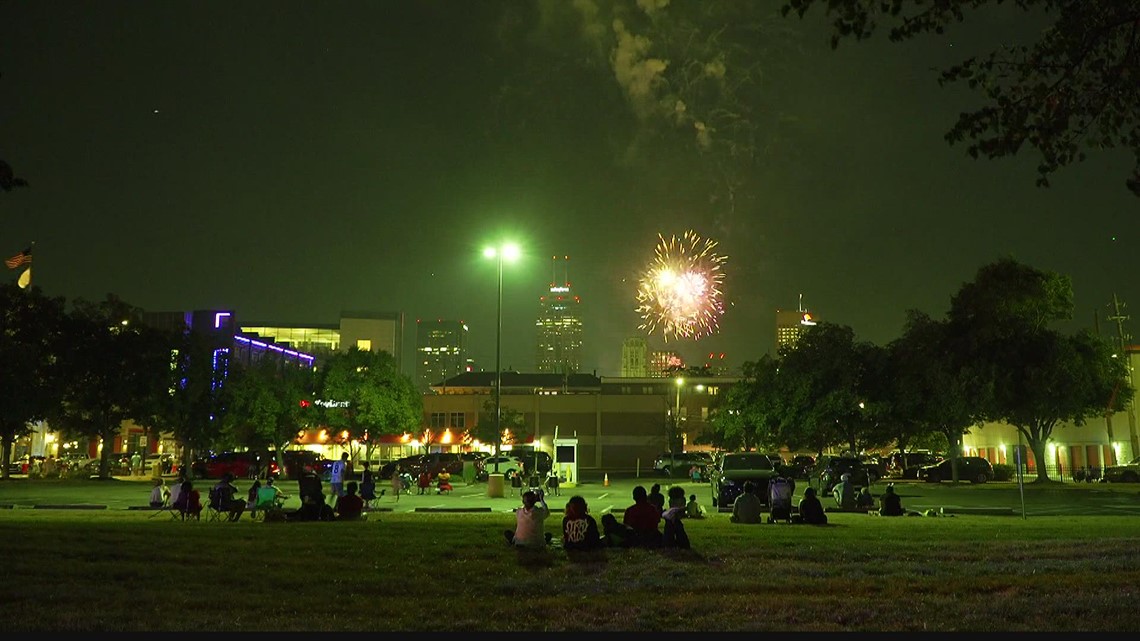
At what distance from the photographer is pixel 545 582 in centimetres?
1233

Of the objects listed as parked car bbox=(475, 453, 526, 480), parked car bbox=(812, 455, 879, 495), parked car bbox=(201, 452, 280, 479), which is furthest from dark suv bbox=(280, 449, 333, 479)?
parked car bbox=(812, 455, 879, 495)

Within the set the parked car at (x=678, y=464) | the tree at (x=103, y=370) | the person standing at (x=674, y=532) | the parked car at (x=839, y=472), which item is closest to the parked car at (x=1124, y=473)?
Result: the parked car at (x=839, y=472)

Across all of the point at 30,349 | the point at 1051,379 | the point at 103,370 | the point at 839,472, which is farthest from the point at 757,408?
the point at 30,349

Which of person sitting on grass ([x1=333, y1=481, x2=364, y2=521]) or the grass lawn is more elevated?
person sitting on grass ([x1=333, y1=481, x2=364, y2=521])

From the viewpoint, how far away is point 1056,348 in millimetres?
49906

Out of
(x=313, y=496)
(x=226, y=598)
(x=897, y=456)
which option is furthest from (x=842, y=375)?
(x=226, y=598)

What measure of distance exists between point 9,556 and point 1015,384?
159ft

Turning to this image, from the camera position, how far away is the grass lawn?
32.0ft

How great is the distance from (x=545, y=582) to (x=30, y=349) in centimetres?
4564

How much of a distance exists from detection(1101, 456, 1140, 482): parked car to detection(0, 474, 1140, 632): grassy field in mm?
39483

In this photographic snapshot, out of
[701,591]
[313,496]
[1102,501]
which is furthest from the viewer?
[1102,501]

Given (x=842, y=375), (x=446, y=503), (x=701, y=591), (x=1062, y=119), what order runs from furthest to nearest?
(x=842, y=375)
(x=446, y=503)
(x=701, y=591)
(x=1062, y=119)

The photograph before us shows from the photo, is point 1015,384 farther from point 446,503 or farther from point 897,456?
point 446,503

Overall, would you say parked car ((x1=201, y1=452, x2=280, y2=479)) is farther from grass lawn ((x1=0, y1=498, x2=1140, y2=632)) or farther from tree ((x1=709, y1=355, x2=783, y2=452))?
grass lawn ((x1=0, y1=498, x2=1140, y2=632))
